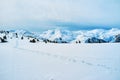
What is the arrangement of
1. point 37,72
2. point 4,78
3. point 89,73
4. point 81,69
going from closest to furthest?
point 4,78, point 37,72, point 89,73, point 81,69

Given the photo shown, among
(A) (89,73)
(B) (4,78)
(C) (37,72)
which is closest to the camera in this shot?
(B) (4,78)

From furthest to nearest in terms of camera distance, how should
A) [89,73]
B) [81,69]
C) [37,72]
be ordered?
[81,69]
[89,73]
[37,72]

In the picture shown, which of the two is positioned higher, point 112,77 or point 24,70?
point 24,70

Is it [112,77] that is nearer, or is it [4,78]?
[4,78]

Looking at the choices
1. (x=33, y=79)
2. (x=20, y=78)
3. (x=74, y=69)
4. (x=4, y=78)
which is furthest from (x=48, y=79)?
(x=74, y=69)

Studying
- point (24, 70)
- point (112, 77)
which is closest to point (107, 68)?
point (112, 77)

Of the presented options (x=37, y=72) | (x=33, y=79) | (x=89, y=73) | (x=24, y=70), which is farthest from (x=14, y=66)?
(x=89, y=73)

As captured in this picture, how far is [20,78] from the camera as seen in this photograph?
4.54 metres

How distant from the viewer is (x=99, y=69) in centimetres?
617

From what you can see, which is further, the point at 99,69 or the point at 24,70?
the point at 99,69

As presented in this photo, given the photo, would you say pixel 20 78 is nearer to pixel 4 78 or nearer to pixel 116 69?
pixel 4 78

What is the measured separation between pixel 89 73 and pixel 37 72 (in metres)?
1.76

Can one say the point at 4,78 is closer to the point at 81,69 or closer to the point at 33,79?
the point at 33,79

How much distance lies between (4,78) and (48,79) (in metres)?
1.18
